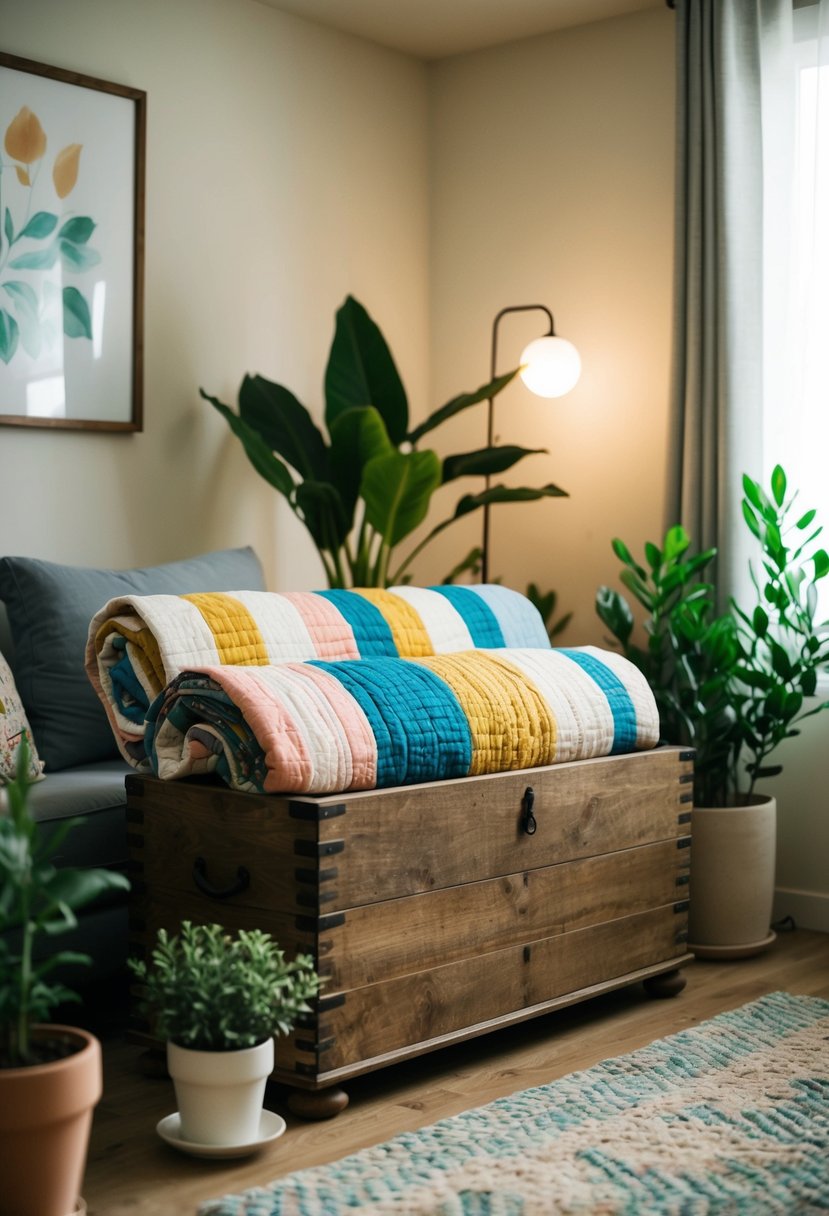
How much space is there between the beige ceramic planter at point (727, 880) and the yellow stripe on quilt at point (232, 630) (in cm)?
128

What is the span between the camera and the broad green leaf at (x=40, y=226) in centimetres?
330

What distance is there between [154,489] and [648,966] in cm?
172

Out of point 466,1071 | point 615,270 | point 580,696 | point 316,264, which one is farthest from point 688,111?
point 466,1071

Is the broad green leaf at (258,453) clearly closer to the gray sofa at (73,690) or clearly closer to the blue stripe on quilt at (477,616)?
the gray sofa at (73,690)

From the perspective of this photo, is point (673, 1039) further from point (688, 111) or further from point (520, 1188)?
point (688, 111)

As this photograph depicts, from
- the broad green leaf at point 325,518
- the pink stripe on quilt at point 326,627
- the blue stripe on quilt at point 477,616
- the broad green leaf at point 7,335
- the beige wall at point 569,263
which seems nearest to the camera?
the pink stripe on quilt at point 326,627

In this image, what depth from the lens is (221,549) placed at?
→ 12.6 ft

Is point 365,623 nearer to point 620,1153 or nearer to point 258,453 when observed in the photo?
point 258,453

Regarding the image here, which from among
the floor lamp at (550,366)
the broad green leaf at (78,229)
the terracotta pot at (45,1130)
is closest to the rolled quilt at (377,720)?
the terracotta pot at (45,1130)

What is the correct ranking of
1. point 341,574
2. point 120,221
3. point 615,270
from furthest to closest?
1. point 615,270
2. point 341,574
3. point 120,221

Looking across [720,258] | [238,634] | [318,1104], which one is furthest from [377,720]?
[720,258]

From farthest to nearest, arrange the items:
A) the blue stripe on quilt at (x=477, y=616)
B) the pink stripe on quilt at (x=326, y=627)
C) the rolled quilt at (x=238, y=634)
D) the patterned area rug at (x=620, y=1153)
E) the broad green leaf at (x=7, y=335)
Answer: the broad green leaf at (x=7, y=335) < the blue stripe on quilt at (x=477, y=616) < the pink stripe on quilt at (x=326, y=627) < the rolled quilt at (x=238, y=634) < the patterned area rug at (x=620, y=1153)

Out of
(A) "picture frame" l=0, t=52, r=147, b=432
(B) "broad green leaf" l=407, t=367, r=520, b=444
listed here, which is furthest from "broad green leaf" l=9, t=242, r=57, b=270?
(B) "broad green leaf" l=407, t=367, r=520, b=444

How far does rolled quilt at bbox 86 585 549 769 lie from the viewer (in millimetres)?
2527
